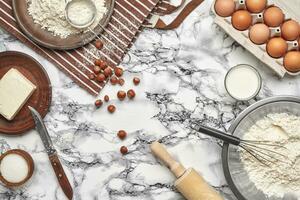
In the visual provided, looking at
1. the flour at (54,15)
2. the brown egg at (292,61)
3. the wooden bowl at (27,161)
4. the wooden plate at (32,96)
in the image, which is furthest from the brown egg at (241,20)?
the wooden bowl at (27,161)

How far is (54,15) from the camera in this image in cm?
173

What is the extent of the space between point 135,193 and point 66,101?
1.07 feet

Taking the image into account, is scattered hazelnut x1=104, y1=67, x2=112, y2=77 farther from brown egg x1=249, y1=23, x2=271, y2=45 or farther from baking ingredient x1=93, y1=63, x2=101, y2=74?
brown egg x1=249, y1=23, x2=271, y2=45

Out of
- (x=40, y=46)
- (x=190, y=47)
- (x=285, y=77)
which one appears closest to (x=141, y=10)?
(x=190, y=47)

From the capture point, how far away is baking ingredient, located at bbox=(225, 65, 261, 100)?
1689 millimetres

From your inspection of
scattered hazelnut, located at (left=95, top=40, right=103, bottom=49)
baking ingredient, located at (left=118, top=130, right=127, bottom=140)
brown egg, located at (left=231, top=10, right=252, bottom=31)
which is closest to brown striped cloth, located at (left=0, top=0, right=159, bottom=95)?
scattered hazelnut, located at (left=95, top=40, right=103, bottom=49)

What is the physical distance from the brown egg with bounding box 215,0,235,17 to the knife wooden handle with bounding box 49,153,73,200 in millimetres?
603

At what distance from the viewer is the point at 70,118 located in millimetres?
1780

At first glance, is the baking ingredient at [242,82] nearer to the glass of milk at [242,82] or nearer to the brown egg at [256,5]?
the glass of milk at [242,82]

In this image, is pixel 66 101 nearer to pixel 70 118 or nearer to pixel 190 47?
pixel 70 118

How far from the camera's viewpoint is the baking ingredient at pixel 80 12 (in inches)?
67.5

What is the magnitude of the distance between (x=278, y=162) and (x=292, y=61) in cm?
27

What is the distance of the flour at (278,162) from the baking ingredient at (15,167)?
0.61 metres

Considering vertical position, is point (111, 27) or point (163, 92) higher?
point (111, 27)
